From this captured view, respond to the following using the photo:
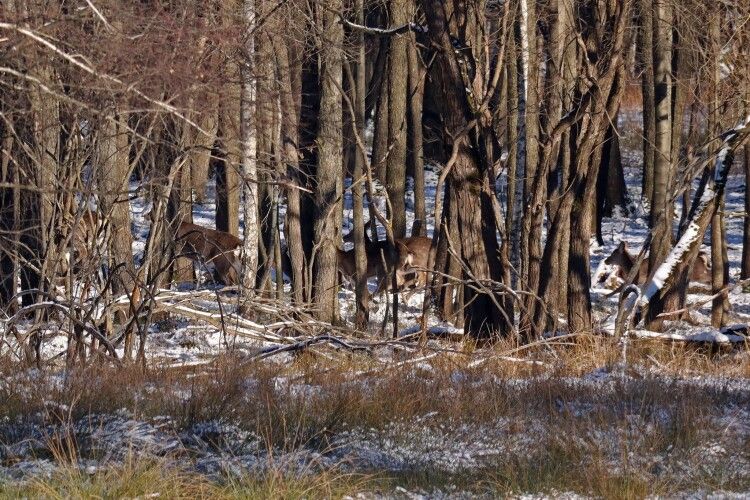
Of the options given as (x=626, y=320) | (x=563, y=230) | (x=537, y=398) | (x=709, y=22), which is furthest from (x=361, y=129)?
(x=537, y=398)

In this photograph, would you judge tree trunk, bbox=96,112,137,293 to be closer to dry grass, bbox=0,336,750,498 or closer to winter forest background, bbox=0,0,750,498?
winter forest background, bbox=0,0,750,498

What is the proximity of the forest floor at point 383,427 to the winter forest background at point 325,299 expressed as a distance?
0.03 meters

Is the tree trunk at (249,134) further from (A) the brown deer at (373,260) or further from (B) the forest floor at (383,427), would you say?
(A) the brown deer at (373,260)

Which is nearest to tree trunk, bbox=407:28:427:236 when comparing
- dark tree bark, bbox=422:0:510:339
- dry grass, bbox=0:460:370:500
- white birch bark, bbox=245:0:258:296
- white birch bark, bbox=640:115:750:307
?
white birch bark, bbox=245:0:258:296

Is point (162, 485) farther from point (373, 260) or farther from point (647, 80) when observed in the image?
point (647, 80)

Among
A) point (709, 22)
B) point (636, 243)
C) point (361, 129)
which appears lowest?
point (636, 243)

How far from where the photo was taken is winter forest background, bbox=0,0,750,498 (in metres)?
6.23

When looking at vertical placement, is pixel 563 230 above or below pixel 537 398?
above

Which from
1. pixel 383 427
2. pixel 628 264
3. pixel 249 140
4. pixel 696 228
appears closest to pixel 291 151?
pixel 249 140

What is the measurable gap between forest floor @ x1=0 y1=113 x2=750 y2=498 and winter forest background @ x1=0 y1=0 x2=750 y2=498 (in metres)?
0.03

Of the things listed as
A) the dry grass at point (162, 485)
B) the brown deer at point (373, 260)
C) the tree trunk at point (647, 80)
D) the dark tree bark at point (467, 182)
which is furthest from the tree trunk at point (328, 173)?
the dry grass at point (162, 485)

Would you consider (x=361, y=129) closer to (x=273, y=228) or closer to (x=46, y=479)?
(x=273, y=228)

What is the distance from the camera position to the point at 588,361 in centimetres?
994

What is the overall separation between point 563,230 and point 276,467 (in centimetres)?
830
